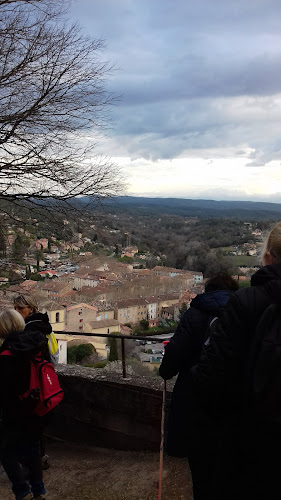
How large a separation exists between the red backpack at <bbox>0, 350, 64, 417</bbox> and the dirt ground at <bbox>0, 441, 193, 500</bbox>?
4.03 ft

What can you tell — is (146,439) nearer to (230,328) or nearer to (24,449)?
(24,449)

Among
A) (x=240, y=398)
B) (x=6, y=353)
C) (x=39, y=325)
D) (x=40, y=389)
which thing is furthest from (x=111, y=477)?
(x=240, y=398)

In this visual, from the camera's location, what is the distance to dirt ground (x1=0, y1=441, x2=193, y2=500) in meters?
3.44

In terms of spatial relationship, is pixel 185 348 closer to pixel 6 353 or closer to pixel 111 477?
pixel 6 353

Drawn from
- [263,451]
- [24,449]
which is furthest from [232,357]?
[24,449]

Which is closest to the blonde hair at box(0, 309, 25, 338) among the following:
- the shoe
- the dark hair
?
the dark hair

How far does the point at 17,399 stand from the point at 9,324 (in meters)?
0.50

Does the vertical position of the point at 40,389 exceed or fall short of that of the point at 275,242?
it falls short

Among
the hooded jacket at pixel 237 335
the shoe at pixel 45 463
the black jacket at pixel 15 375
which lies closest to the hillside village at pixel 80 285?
the hooded jacket at pixel 237 335

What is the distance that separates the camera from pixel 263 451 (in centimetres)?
145

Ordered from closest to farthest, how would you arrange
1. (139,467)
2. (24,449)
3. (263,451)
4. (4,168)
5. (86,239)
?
1. (263,451)
2. (24,449)
3. (139,467)
4. (4,168)
5. (86,239)

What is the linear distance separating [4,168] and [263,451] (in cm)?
455

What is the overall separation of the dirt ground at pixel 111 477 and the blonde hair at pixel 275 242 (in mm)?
2582

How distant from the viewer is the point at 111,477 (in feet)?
12.2
